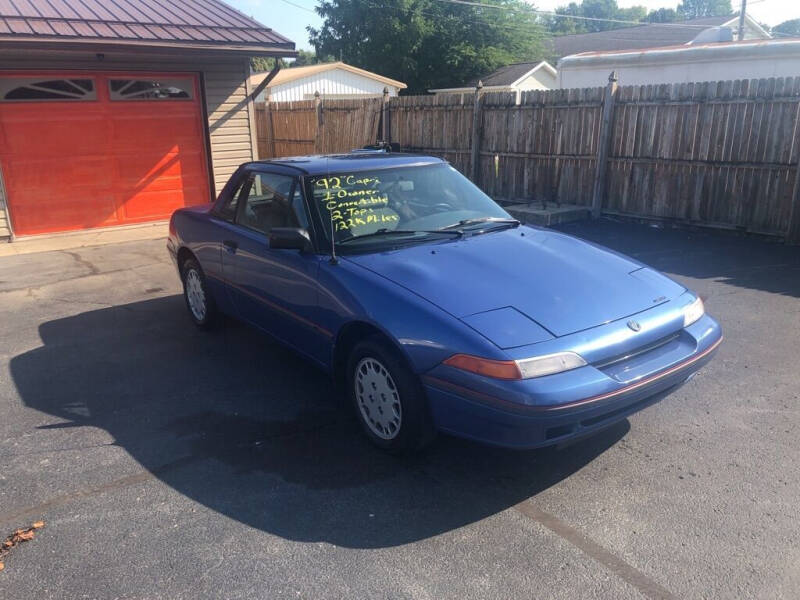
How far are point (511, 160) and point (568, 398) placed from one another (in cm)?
962

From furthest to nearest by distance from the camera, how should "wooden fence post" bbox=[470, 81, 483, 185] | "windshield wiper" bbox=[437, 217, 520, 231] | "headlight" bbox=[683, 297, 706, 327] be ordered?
1. "wooden fence post" bbox=[470, 81, 483, 185]
2. "windshield wiper" bbox=[437, 217, 520, 231]
3. "headlight" bbox=[683, 297, 706, 327]

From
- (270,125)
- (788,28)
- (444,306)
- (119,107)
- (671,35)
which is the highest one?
(788,28)

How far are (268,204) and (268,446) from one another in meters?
1.87

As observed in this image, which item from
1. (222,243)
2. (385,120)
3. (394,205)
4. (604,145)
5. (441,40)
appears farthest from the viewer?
(441,40)

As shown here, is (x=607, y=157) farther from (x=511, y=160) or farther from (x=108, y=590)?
(x=108, y=590)

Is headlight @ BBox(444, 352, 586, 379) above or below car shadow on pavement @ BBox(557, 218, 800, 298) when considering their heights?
above

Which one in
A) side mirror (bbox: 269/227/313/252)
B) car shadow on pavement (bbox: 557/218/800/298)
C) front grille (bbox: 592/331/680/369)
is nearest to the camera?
front grille (bbox: 592/331/680/369)

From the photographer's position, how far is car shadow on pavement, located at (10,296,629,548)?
3.19 m

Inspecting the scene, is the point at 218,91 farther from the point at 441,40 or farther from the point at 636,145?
the point at 441,40

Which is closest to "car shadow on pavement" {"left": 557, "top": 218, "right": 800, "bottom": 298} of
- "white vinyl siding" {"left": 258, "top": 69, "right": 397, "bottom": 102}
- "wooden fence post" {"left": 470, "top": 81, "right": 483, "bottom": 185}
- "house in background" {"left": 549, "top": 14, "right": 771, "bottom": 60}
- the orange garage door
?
"wooden fence post" {"left": 470, "top": 81, "right": 483, "bottom": 185}

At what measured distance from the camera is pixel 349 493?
3350mm

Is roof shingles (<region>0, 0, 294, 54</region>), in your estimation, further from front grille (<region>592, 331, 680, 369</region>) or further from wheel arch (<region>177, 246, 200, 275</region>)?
front grille (<region>592, 331, 680, 369</region>)

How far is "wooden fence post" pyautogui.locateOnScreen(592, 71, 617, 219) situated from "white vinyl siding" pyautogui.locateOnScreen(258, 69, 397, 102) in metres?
20.6

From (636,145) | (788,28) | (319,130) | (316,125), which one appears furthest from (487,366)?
(788,28)
